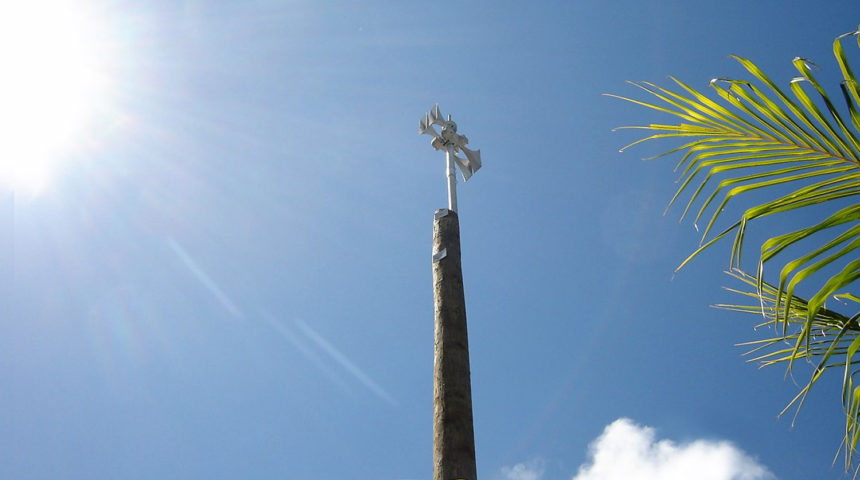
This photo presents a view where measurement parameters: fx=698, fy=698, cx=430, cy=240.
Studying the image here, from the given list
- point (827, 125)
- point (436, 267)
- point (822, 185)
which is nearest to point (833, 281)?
point (822, 185)

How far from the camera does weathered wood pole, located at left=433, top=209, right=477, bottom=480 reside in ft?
14.9

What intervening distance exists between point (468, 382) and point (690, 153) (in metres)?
2.30

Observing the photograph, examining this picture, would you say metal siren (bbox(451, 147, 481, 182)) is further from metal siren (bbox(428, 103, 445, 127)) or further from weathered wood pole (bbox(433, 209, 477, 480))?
weathered wood pole (bbox(433, 209, 477, 480))

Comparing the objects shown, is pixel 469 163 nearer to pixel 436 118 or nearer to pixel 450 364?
pixel 436 118

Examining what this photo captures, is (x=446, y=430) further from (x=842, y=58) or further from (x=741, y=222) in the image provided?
(x=842, y=58)

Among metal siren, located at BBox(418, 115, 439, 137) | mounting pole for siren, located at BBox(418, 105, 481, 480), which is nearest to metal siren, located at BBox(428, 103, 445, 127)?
metal siren, located at BBox(418, 115, 439, 137)

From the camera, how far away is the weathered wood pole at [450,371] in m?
4.55

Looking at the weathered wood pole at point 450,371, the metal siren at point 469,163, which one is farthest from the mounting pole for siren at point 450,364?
the metal siren at point 469,163

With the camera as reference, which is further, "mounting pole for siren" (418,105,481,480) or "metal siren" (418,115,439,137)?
"metal siren" (418,115,439,137)

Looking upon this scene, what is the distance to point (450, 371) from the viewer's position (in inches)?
197

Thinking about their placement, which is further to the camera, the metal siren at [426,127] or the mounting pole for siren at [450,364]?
the metal siren at [426,127]

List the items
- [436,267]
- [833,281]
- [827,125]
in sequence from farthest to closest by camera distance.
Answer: [436,267] < [827,125] < [833,281]

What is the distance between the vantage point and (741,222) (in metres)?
3.04

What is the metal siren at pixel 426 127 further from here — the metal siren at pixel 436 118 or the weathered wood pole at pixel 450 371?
the weathered wood pole at pixel 450 371
